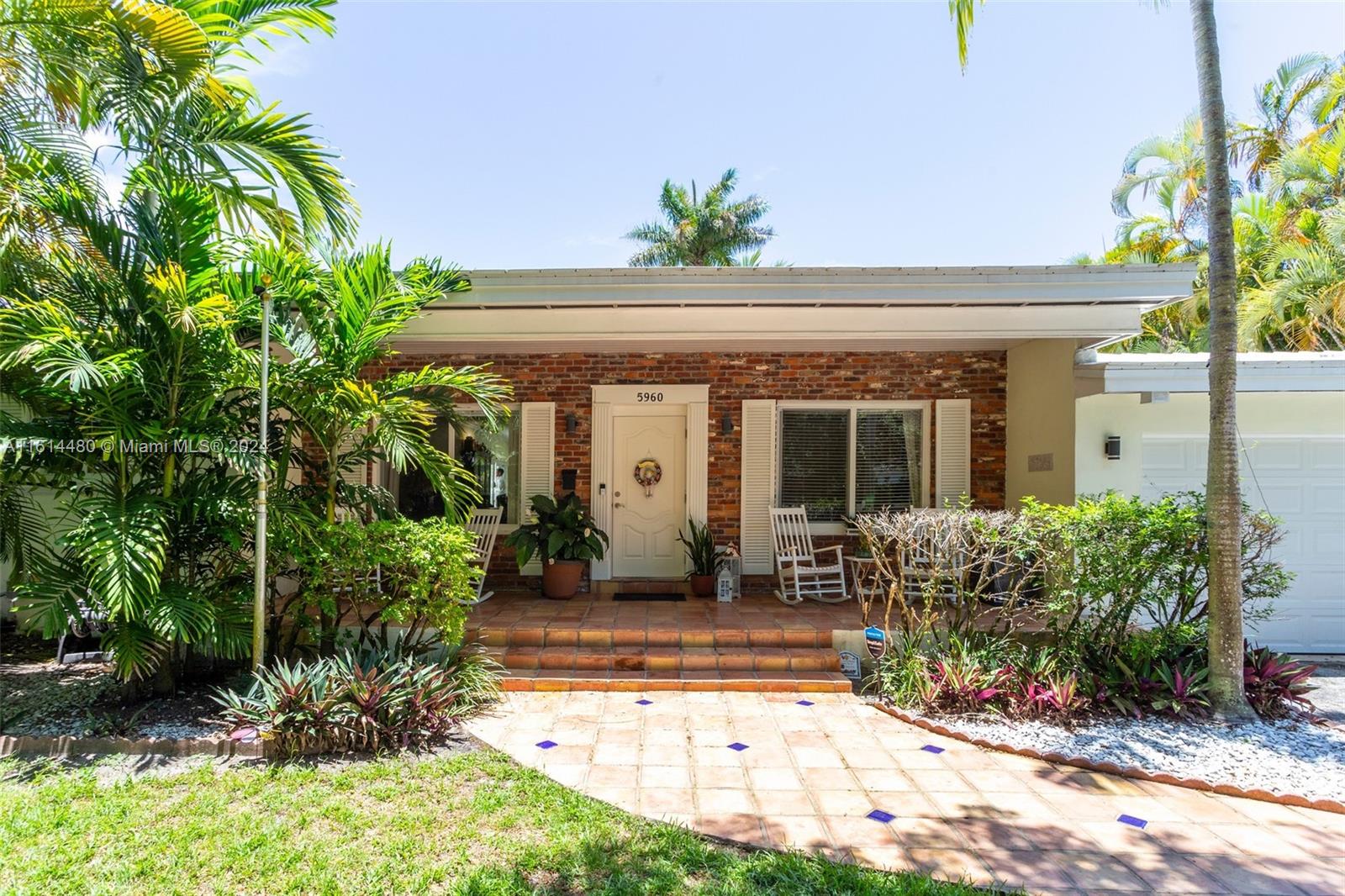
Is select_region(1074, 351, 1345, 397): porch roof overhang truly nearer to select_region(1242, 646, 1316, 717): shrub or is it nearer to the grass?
select_region(1242, 646, 1316, 717): shrub

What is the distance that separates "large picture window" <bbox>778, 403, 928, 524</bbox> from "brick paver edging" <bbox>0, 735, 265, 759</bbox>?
545cm

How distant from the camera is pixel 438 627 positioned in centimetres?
442

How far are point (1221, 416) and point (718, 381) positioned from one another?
450 centimetres

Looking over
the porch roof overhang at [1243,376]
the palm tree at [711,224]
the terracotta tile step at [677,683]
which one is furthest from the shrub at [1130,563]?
the palm tree at [711,224]

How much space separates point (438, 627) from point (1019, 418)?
5880 millimetres

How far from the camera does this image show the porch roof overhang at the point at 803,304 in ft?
18.0

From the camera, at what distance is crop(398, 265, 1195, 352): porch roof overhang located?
547 centimetres

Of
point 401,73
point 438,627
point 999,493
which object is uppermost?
point 401,73

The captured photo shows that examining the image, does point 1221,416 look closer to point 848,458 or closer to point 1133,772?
point 1133,772

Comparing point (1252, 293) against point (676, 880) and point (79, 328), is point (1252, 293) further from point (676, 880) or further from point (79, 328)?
point (79, 328)

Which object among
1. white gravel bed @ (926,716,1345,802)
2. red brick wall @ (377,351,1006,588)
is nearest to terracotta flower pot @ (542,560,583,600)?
red brick wall @ (377,351,1006,588)

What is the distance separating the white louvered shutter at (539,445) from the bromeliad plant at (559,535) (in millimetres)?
669

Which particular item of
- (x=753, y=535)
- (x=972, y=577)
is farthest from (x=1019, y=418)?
(x=753, y=535)

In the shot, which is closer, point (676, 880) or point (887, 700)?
point (676, 880)
